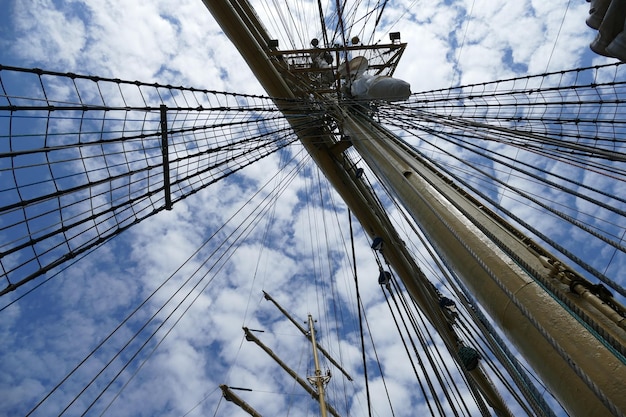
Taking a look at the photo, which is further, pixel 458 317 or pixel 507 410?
pixel 507 410

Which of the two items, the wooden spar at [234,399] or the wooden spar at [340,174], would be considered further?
the wooden spar at [234,399]

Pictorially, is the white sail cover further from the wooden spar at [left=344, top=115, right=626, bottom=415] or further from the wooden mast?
the wooden spar at [left=344, top=115, right=626, bottom=415]

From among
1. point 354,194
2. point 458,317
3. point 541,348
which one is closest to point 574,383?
point 541,348

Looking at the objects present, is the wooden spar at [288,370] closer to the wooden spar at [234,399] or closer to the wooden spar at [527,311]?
the wooden spar at [234,399]

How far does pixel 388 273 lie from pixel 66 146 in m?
4.60

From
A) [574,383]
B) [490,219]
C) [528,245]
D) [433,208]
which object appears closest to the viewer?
[574,383]

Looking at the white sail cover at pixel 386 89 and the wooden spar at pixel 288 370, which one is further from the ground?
the white sail cover at pixel 386 89

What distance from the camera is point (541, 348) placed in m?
1.64

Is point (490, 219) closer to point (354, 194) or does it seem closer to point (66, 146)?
point (66, 146)

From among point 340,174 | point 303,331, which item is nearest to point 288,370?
point 303,331

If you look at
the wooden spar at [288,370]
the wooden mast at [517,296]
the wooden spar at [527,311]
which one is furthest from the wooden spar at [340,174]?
the wooden spar at [288,370]

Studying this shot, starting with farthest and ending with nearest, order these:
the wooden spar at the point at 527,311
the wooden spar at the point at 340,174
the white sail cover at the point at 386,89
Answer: the wooden spar at the point at 340,174 < the white sail cover at the point at 386,89 < the wooden spar at the point at 527,311

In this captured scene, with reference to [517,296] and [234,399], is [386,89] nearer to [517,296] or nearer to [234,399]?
[517,296]

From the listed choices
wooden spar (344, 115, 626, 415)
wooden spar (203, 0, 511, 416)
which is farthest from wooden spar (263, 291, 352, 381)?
wooden spar (344, 115, 626, 415)
